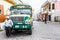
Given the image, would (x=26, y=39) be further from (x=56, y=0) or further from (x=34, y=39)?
(x=56, y=0)

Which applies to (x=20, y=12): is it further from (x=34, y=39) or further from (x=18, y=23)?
(x=34, y=39)

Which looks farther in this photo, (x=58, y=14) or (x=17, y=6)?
(x=58, y=14)

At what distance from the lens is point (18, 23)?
17375 mm

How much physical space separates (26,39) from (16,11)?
6429 mm

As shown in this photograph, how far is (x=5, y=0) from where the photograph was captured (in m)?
38.1

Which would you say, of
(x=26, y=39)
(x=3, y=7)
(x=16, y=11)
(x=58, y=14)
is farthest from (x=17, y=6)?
(x=58, y=14)

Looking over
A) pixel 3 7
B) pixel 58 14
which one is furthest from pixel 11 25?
pixel 58 14

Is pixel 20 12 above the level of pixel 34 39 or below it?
above

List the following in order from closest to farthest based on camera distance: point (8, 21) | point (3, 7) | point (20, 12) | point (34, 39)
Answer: point (34, 39), point (8, 21), point (20, 12), point (3, 7)

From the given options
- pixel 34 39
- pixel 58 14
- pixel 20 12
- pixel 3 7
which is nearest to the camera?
pixel 34 39

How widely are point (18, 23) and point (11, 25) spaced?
0.72m

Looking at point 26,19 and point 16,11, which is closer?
point 26,19

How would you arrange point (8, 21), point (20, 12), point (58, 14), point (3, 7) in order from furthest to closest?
point (58, 14) → point (3, 7) → point (20, 12) → point (8, 21)

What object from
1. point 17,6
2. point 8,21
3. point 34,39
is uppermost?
point 17,6
